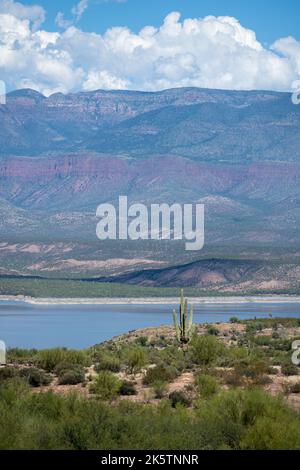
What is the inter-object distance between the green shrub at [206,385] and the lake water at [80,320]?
3666cm

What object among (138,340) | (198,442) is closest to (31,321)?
(138,340)

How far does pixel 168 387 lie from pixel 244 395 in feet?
16.4

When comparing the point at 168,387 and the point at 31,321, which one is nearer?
the point at 168,387

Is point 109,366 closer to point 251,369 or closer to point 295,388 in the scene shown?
point 251,369

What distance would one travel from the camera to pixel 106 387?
81.5 ft

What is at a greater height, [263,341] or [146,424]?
[263,341]

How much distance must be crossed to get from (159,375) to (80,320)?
7086cm

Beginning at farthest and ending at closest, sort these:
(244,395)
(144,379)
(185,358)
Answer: (185,358)
(144,379)
(244,395)

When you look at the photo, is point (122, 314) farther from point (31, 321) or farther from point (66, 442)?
point (66, 442)

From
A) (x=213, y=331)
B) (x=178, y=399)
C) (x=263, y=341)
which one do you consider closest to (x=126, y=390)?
(x=178, y=399)

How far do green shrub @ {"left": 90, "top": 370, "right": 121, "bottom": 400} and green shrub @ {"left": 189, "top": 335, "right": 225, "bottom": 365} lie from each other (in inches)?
256

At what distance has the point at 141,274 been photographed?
165625 millimetres

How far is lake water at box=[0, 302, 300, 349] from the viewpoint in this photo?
71606mm

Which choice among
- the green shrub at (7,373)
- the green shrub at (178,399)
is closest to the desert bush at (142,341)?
the green shrub at (7,373)
